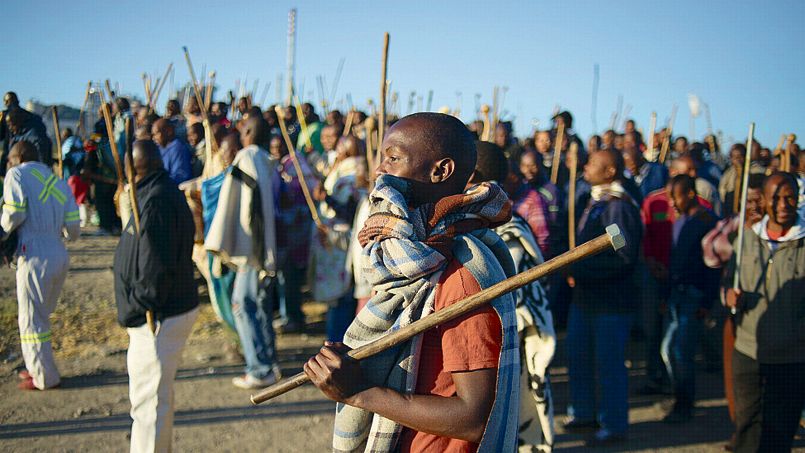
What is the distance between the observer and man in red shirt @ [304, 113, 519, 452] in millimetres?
1617

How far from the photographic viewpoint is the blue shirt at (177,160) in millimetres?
7707

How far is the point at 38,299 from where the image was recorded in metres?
5.22

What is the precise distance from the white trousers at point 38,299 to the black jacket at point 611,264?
4145 mm

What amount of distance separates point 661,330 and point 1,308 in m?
7.13

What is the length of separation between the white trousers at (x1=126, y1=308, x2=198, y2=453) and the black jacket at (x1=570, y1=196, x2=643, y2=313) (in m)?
2.81

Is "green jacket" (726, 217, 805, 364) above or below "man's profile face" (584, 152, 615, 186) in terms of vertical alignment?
below

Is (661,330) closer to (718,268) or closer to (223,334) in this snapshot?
(718,268)

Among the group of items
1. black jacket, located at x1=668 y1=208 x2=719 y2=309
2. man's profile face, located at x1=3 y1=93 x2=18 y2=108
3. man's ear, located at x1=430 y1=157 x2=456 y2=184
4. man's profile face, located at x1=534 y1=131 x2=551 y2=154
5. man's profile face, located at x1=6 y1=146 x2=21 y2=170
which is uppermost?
man's profile face, located at x1=3 y1=93 x2=18 y2=108

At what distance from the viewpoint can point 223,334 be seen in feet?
23.0

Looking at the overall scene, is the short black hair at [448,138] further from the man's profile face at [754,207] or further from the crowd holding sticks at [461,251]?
the man's profile face at [754,207]

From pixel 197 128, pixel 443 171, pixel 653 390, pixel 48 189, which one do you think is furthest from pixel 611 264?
pixel 197 128

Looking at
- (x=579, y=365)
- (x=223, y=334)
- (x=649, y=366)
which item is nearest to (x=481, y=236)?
(x=579, y=365)

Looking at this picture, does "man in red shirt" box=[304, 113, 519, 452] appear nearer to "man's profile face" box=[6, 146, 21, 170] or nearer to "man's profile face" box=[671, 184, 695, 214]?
"man's profile face" box=[671, 184, 695, 214]

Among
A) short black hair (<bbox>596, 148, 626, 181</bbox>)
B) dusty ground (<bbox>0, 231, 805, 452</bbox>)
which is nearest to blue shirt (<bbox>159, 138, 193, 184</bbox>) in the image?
dusty ground (<bbox>0, 231, 805, 452</bbox>)
